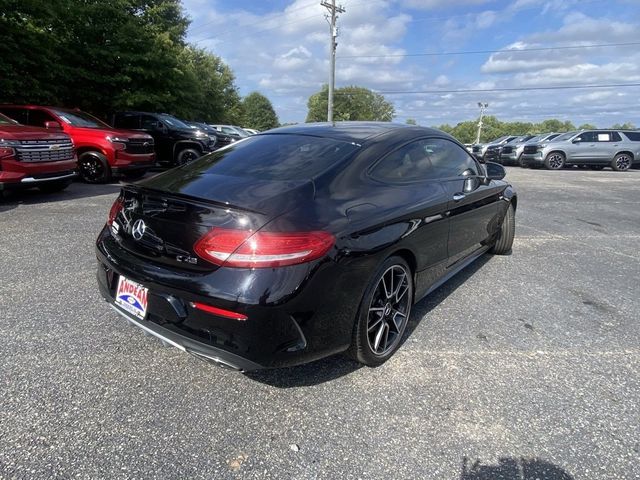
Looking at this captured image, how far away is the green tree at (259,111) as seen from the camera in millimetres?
101375

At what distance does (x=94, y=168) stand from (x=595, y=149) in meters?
18.5

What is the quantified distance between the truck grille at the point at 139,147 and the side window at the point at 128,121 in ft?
9.86

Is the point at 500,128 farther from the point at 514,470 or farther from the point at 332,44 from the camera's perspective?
the point at 514,470

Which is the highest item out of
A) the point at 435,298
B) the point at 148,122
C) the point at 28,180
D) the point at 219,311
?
the point at 148,122

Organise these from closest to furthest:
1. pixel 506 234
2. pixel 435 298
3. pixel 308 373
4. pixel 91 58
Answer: pixel 308 373, pixel 435 298, pixel 506 234, pixel 91 58

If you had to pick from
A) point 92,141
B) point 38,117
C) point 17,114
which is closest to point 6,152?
point 92,141

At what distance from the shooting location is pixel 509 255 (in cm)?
511

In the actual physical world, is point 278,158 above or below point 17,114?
below

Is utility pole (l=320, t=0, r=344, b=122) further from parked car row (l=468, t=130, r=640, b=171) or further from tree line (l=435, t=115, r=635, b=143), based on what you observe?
tree line (l=435, t=115, r=635, b=143)

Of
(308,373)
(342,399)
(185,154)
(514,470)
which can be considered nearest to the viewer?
(514,470)

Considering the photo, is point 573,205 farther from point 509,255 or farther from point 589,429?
point 589,429

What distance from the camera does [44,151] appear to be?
6.88 m

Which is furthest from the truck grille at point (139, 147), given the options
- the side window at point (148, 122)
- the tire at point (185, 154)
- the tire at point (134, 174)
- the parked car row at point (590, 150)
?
the parked car row at point (590, 150)

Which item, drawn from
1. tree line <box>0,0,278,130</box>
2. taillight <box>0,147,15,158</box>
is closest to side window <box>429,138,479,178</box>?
taillight <box>0,147,15,158</box>
